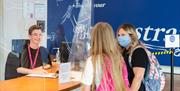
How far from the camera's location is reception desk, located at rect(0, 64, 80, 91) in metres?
2.44

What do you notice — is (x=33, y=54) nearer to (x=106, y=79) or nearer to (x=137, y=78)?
(x=106, y=79)

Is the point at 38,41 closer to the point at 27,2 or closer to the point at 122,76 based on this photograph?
the point at 27,2

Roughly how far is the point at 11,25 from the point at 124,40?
987 mm

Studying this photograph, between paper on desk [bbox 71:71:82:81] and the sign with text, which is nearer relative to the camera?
paper on desk [bbox 71:71:82:81]

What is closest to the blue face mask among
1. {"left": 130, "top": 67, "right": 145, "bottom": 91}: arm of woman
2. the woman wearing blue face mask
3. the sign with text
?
the woman wearing blue face mask

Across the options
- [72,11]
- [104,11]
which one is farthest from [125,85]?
[104,11]

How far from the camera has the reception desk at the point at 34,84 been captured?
2445mm

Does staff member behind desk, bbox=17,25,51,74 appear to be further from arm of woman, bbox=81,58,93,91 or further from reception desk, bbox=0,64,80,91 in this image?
arm of woman, bbox=81,58,93,91

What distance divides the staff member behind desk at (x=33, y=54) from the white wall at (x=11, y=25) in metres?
0.08

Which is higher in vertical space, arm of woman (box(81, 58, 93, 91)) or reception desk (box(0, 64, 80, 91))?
arm of woman (box(81, 58, 93, 91))

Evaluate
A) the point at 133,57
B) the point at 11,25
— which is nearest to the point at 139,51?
the point at 133,57

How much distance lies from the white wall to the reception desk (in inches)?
5.4

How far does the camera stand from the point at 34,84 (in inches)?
103

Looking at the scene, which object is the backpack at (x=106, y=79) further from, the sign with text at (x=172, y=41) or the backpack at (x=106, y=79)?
the sign with text at (x=172, y=41)
